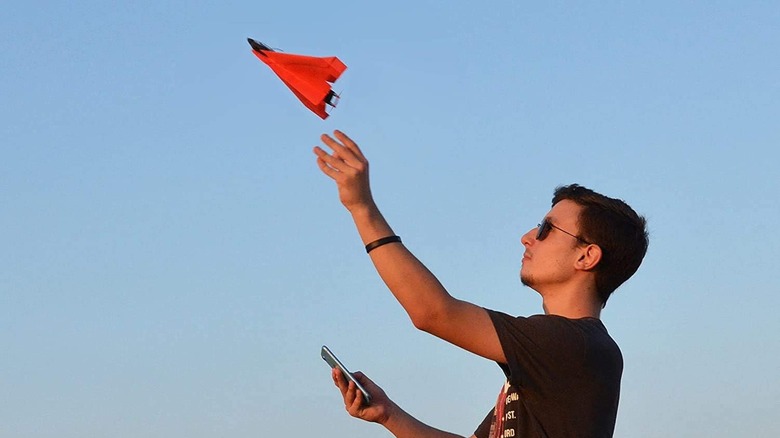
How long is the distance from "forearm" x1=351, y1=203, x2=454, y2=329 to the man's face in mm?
953

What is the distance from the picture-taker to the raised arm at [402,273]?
5477 mm

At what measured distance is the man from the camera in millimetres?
5523

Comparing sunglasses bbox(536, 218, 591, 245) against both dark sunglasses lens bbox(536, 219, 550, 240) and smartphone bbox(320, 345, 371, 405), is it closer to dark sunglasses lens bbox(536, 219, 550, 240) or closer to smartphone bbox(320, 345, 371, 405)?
dark sunglasses lens bbox(536, 219, 550, 240)

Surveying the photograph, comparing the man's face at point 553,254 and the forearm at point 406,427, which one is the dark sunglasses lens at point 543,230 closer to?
the man's face at point 553,254

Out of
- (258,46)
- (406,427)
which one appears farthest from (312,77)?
(406,427)

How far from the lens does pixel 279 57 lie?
240 inches

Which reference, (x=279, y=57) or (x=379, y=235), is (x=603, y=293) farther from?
(x=279, y=57)

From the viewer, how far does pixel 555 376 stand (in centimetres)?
568

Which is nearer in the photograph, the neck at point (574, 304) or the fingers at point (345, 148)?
the fingers at point (345, 148)

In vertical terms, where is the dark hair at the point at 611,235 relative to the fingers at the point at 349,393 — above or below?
above

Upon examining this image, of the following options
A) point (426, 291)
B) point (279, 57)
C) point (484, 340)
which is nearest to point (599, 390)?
point (484, 340)

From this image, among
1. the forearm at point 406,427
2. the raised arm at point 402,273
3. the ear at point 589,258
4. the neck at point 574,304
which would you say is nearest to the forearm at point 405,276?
the raised arm at point 402,273

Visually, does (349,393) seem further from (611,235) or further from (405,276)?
(611,235)

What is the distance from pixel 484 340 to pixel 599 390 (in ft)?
2.23
